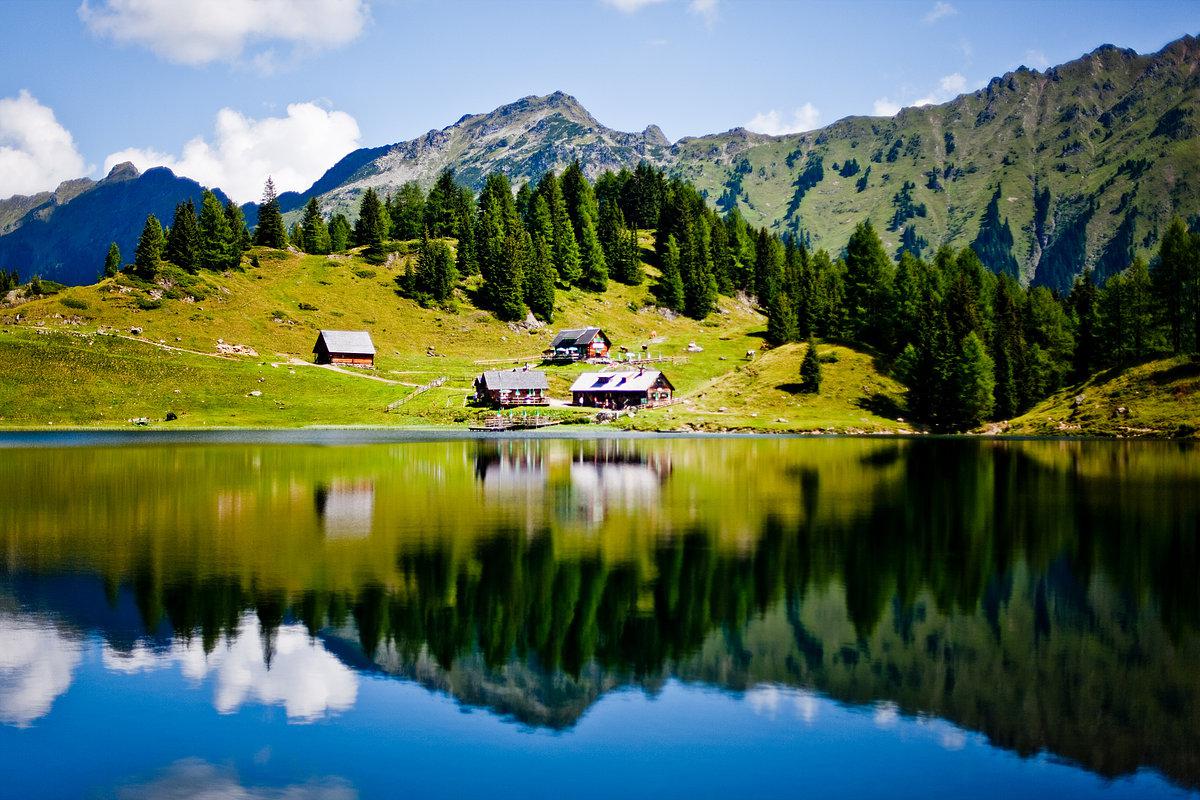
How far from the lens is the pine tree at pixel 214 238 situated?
518ft

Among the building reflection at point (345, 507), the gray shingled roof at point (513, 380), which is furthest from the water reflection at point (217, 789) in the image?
the gray shingled roof at point (513, 380)

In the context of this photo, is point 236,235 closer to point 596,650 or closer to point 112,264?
point 112,264

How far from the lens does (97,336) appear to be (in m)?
130

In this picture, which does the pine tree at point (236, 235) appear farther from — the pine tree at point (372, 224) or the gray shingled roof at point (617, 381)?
the gray shingled roof at point (617, 381)

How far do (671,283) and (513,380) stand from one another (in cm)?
7261

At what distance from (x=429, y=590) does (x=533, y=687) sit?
27.6ft

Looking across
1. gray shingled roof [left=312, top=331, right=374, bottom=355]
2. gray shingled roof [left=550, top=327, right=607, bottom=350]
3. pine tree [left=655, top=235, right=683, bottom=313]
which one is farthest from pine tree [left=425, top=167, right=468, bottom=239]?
gray shingled roof [left=312, top=331, right=374, bottom=355]

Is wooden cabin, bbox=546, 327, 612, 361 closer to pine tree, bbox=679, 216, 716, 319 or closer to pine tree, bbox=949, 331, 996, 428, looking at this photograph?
pine tree, bbox=679, 216, 716, 319

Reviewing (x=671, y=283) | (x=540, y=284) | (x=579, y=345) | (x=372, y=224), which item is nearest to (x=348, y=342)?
(x=579, y=345)

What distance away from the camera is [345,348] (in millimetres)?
143500

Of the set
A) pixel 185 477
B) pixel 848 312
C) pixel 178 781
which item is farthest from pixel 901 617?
pixel 848 312

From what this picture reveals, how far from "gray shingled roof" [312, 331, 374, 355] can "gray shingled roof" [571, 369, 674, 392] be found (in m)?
35.9

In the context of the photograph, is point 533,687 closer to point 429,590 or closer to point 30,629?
point 429,590

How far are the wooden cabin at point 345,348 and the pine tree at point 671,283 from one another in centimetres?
7159
